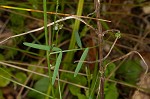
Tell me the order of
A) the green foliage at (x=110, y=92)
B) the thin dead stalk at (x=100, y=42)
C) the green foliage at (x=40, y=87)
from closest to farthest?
the thin dead stalk at (x=100, y=42) < the green foliage at (x=110, y=92) < the green foliage at (x=40, y=87)

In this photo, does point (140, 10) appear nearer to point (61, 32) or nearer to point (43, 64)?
point (61, 32)

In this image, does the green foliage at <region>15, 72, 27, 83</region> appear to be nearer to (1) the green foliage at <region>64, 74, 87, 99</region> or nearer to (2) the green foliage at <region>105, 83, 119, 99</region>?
(1) the green foliage at <region>64, 74, 87, 99</region>

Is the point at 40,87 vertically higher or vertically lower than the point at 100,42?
lower

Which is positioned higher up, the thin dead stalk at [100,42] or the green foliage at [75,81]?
the thin dead stalk at [100,42]

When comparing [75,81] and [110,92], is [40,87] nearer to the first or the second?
[75,81]

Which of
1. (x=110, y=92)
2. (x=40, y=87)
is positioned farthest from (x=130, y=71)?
(x=40, y=87)

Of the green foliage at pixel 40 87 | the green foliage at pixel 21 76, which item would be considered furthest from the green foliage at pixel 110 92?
the green foliage at pixel 21 76

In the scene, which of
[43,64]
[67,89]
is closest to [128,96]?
[67,89]

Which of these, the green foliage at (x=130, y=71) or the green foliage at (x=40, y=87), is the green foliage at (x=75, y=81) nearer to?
the green foliage at (x=40, y=87)

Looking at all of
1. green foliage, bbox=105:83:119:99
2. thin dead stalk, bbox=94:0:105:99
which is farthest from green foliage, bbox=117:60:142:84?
thin dead stalk, bbox=94:0:105:99
